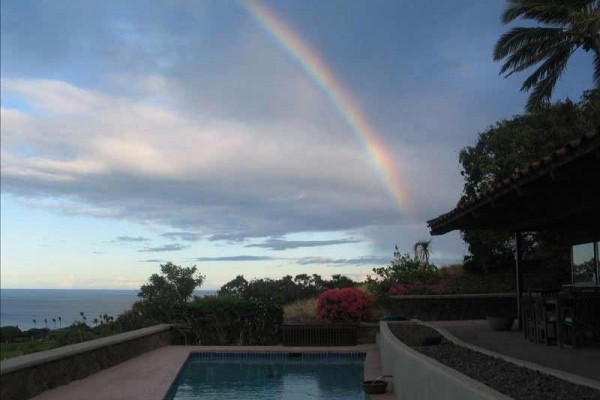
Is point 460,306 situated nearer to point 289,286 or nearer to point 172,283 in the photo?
point 289,286

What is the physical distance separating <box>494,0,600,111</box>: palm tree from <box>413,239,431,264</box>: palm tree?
32.5 ft

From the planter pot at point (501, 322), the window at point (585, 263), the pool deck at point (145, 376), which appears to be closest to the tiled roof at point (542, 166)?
the pool deck at point (145, 376)

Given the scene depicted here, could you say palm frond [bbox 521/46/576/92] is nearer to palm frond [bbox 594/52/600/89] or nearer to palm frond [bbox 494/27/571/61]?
palm frond [bbox 494/27/571/61]

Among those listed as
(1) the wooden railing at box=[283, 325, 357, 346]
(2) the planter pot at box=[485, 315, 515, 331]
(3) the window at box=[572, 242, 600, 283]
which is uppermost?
(3) the window at box=[572, 242, 600, 283]

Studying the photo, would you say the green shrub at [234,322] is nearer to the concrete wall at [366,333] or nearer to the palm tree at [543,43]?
the concrete wall at [366,333]

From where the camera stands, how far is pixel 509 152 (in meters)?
23.5

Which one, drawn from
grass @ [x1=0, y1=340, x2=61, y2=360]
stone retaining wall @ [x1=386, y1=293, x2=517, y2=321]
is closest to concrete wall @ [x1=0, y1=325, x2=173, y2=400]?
grass @ [x1=0, y1=340, x2=61, y2=360]

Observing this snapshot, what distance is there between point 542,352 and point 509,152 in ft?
51.9

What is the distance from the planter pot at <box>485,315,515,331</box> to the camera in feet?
41.8

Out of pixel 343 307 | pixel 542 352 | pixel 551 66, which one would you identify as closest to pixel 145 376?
pixel 542 352

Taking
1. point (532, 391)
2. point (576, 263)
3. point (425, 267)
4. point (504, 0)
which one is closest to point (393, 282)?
point (425, 267)

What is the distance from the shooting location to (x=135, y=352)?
13758 millimetres

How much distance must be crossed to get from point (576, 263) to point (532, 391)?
425 inches

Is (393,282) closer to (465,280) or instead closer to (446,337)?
(465,280)
